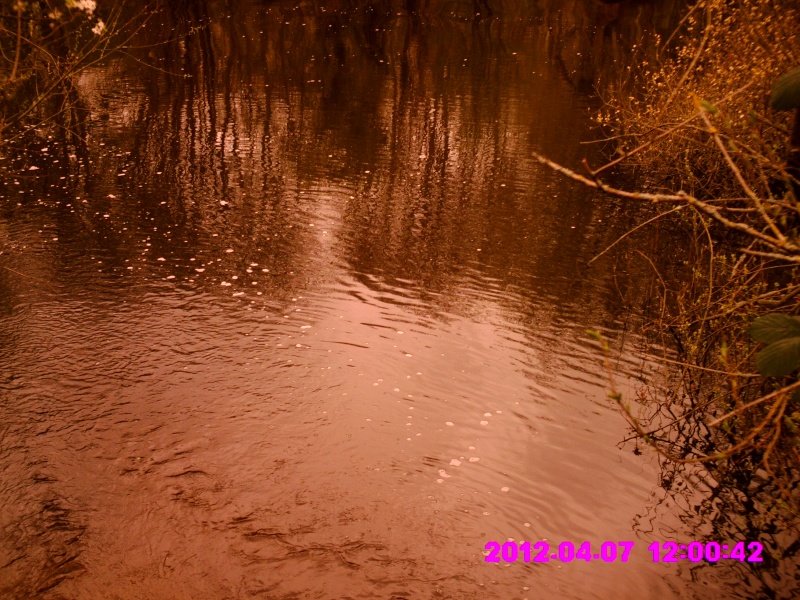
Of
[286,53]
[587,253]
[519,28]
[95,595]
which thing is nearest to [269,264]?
[587,253]

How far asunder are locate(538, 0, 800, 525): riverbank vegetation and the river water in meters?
0.66

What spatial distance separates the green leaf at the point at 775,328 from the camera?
9.05 feet

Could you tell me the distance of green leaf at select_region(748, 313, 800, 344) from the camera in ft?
9.05

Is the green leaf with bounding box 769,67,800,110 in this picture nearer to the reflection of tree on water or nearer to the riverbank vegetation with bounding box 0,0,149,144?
the reflection of tree on water

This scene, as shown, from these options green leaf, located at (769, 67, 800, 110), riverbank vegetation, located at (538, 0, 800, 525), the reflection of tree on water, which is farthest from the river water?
green leaf, located at (769, 67, 800, 110)

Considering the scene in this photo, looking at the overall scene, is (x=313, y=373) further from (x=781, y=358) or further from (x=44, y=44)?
(x=781, y=358)

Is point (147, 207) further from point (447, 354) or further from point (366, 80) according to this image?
point (366, 80)

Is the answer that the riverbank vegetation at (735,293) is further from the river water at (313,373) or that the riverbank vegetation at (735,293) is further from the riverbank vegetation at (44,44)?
the riverbank vegetation at (44,44)

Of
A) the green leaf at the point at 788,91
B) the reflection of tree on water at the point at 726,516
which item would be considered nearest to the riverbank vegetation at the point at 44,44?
the green leaf at the point at 788,91

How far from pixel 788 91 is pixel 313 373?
621 centimetres

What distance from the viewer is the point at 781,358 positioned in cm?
269

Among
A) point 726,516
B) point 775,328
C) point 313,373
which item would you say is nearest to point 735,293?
point 726,516

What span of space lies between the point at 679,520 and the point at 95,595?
4427 mm

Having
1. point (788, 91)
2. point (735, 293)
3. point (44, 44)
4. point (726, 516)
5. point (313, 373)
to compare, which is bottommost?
point (726, 516)
